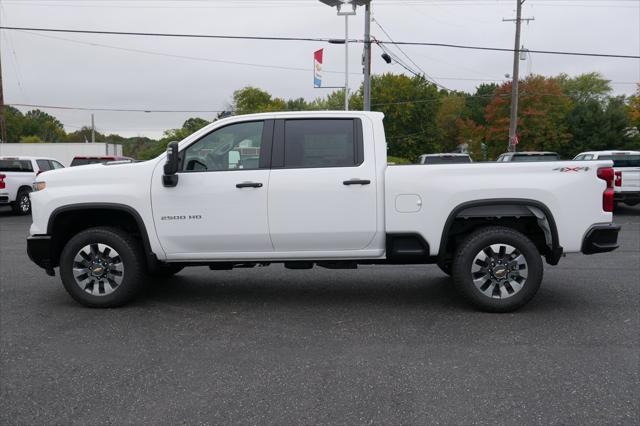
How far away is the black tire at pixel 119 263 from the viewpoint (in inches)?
221

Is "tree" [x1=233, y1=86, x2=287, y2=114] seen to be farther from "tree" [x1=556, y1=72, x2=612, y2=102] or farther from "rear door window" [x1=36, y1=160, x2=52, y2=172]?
"rear door window" [x1=36, y1=160, x2=52, y2=172]

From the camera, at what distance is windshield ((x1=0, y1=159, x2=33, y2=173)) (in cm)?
1691

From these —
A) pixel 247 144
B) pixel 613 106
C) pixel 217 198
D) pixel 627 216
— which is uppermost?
pixel 613 106

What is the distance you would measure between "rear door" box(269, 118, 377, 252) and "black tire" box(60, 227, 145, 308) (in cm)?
147

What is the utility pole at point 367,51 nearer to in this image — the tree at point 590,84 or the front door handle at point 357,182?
the front door handle at point 357,182

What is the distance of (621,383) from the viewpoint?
12.4 ft

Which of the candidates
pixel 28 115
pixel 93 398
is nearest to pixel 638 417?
pixel 93 398

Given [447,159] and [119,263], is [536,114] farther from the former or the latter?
[119,263]

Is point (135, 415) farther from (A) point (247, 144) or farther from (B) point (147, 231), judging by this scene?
(A) point (247, 144)

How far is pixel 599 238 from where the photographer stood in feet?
17.7

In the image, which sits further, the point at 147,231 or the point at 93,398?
the point at 147,231

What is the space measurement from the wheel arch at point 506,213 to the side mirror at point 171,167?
8.82 ft

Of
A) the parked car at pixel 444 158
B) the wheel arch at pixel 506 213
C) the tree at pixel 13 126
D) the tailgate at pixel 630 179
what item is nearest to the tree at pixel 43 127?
the tree at pixel 13 126

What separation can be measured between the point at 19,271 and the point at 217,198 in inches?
163
